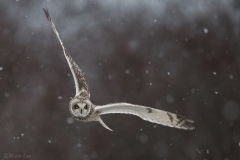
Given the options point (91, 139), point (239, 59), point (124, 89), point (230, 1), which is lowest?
point (91, 139)

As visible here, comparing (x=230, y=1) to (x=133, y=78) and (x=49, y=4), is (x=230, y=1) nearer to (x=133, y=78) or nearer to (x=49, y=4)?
(x=133, y=78)

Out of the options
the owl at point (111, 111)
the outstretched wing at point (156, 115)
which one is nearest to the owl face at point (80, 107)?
the owl at point (111, 111)

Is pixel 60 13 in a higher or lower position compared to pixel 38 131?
higher

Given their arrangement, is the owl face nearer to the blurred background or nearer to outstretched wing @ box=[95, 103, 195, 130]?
outstretched wing @ box=[95, 103, 195, 130]

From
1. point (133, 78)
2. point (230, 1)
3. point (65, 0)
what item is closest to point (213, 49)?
point (230, 1)

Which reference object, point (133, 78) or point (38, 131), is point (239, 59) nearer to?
point (133, 78)

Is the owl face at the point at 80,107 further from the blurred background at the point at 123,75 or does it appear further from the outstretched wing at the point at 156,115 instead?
the blurred background at the point at 123,75

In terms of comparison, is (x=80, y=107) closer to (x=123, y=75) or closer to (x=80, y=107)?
(x=80, y=107)
